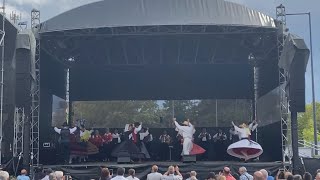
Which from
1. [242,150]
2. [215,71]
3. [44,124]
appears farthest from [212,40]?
[44,124]

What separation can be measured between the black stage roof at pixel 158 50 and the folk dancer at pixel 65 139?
1598 millimetres

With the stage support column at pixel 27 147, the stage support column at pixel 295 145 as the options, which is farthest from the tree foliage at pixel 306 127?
the stage support column at pixel 27 147

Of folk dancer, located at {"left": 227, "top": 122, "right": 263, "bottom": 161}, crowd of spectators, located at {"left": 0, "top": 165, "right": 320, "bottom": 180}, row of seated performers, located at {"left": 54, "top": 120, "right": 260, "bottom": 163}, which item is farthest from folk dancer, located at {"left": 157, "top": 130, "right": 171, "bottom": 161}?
crowd of spectators, located at {"left": 0, "top": 165, "right": 320, "bottom": 180}

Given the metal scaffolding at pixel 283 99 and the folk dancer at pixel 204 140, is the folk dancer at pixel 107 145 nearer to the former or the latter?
the folk dancer at pixel 204 140

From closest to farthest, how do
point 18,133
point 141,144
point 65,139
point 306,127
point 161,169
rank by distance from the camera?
point 161,169
point 65,139
point 18,133
point 141,144
point 306,127

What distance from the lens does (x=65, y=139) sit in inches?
649

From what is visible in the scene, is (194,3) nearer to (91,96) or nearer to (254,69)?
(254,69)

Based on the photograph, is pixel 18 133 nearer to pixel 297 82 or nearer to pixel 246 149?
pixel 246 149

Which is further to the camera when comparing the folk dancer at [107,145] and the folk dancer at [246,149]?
the folk dancer at [107,145]

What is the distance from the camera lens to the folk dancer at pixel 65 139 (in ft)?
53.8

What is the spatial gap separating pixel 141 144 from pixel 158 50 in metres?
3.98

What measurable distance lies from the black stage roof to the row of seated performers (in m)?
2.14

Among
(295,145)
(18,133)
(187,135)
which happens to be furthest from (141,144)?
(295,145)

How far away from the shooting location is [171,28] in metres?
15.8
